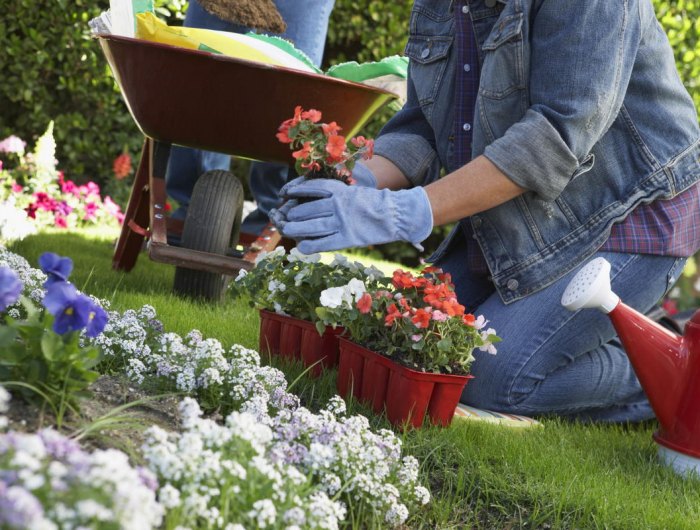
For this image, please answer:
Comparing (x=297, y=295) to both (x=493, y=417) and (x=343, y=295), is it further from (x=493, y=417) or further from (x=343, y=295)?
(x=493, y=417)

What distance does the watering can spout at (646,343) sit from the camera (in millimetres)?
1833

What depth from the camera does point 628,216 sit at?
222cm

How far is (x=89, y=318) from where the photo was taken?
1.25 metres

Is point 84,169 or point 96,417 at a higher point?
point 96,417

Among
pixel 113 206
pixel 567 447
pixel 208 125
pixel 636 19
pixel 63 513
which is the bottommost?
pixel 113 206

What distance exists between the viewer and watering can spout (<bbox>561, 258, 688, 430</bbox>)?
183 centimetres

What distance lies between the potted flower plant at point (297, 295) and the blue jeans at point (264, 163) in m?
1.38

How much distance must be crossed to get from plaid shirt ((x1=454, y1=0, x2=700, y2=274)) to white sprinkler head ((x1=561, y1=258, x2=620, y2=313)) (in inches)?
15.1

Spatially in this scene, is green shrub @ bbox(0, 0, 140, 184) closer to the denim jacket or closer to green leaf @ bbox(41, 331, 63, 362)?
the denim jacket

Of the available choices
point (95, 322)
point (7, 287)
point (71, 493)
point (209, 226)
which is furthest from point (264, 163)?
point (71, 493)

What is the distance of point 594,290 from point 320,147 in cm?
64

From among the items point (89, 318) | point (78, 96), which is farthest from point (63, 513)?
point (78, 96)

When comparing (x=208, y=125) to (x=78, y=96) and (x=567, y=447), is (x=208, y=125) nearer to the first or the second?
(x=567, y=447)

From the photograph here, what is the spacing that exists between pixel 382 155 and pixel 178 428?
1216 millimetres
